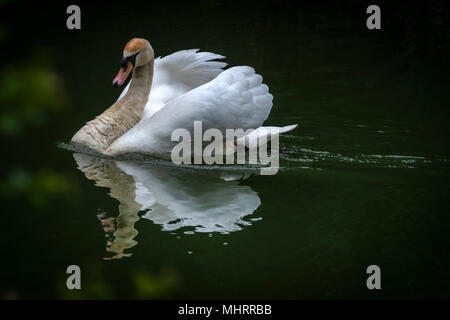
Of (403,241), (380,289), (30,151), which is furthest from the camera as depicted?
(30,151)

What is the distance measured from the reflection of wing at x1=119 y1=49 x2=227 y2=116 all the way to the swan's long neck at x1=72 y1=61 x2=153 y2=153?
0.17 meters

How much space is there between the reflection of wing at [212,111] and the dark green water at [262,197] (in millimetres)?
295

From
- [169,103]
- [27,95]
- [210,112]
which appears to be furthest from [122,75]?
[27,95]

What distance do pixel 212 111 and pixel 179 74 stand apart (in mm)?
1333

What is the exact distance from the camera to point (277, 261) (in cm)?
417

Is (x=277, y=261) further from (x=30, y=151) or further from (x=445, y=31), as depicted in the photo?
(x=445, y=31)

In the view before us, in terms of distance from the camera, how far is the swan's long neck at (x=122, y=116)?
6.35 metres

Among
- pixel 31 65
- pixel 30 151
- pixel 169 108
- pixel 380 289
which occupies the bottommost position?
pixel 380 289

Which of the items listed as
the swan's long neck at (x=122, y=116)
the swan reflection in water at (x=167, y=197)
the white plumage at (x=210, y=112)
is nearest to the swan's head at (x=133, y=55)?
the swan's long neck at (x=122, y=116)

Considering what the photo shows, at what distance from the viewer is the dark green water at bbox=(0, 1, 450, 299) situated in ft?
11.6

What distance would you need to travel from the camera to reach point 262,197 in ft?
17.3

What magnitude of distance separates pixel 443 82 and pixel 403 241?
15.1 ft

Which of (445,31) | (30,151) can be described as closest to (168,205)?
(30,151)

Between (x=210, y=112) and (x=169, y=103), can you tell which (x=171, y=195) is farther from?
(x=169, y=103)
